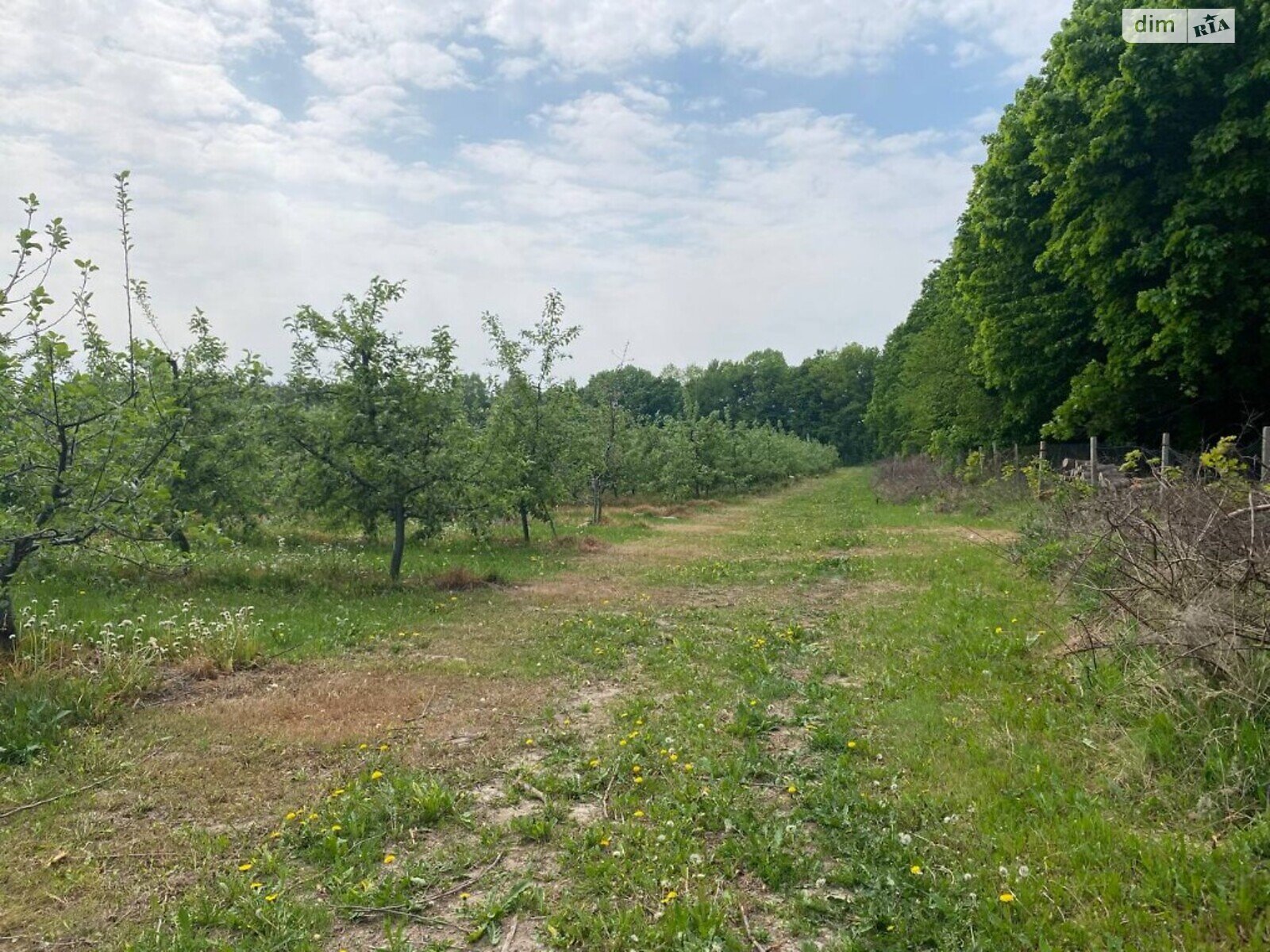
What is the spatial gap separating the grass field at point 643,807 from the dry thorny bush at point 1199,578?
1.69 feet

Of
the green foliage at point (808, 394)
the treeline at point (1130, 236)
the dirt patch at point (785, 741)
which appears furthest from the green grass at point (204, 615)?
the green foliage at point (808, 394)

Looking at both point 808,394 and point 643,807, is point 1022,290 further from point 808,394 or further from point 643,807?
point 808,394

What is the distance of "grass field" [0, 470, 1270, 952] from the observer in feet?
11.2

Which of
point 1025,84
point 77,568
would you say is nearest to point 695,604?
point 77,568

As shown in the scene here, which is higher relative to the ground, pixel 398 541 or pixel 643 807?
pixel 398 541

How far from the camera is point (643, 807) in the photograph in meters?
4.60

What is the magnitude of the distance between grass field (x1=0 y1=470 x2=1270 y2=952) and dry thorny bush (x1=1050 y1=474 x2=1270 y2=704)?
1.69ft

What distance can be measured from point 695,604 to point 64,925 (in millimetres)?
8586

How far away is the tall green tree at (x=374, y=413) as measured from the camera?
1234 cm

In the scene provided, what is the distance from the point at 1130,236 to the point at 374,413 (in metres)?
15.8

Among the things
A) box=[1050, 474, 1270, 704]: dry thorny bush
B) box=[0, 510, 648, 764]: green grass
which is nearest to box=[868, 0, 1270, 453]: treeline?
box=[1050, 474, 1270, 704]: dry thorny bush

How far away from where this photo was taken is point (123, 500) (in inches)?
258

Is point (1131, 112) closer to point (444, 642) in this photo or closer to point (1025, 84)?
point (1025, 84)

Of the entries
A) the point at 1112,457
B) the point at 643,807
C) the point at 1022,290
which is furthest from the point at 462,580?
the point at 1022,290
